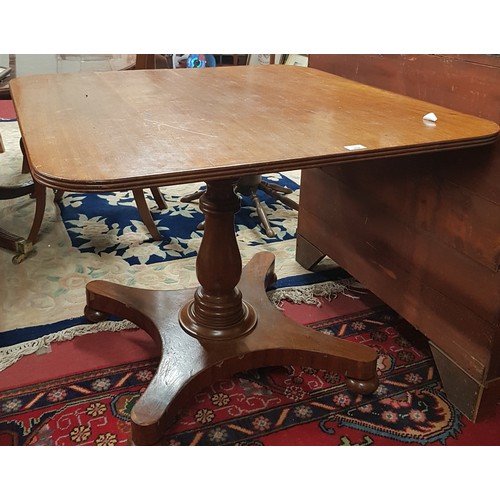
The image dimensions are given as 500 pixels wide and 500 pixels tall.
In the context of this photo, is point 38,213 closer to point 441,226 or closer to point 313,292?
point 313,292

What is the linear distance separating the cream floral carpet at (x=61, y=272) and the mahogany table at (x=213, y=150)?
0.63ft

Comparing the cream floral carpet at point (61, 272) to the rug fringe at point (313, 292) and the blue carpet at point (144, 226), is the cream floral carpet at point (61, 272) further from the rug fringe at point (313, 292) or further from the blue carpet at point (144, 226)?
the rug fringe at point (313, 292)

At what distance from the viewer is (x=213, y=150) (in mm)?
1063

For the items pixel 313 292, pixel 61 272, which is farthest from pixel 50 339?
pixel 313 292

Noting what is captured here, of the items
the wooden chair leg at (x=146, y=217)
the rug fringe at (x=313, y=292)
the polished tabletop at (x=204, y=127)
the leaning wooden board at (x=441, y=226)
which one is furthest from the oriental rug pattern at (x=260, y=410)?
the wooden chair leg at (x=146, y=217)

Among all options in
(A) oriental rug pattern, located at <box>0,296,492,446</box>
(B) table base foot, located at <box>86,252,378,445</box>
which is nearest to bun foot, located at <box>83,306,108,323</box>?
(B) table base foot, located at <box>86,252,378,445</box>

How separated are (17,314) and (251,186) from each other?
1.29 m

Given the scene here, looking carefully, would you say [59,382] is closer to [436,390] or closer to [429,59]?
[436,390]

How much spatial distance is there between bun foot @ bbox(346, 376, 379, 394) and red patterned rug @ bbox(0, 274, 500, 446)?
3 cm

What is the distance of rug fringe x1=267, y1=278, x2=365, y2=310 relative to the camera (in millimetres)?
1973

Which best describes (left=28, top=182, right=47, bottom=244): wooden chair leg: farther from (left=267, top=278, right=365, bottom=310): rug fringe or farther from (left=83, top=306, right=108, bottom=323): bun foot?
(left=267, top=278, right=365, bottom=310): rug fringe

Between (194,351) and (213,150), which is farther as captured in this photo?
(194,351)

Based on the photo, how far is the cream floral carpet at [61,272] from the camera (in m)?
1.88

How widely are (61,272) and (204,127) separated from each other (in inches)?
45.2
